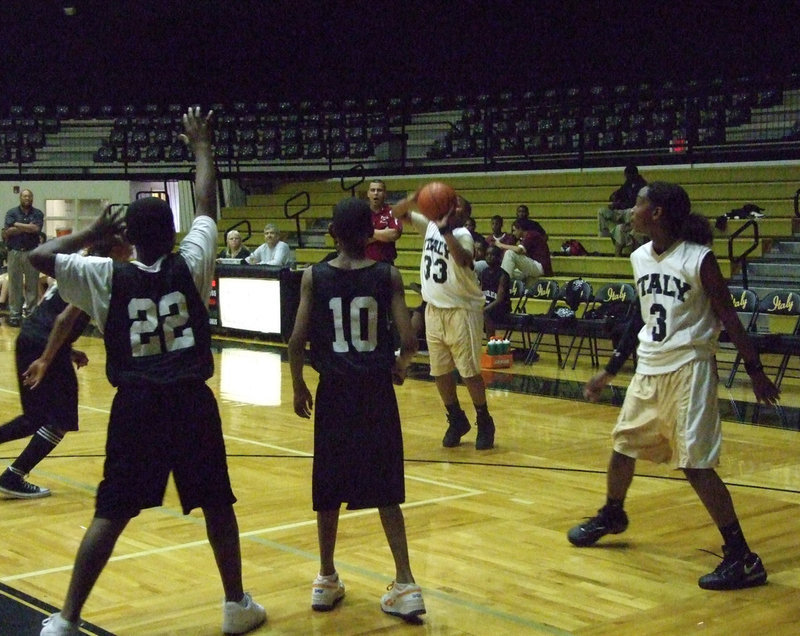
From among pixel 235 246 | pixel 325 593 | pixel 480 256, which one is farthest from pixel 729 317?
pixel 235 246

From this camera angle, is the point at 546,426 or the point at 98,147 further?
the point at 98,147

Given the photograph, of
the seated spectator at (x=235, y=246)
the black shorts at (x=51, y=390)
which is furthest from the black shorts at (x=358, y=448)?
the seated spectator at (x=235, y=246)

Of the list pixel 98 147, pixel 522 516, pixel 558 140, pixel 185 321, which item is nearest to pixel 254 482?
pixel 522 516

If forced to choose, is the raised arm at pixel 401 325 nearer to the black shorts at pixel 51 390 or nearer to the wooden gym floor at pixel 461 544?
the wooden gym floor at pixel 461 544

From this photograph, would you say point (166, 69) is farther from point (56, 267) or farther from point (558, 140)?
point (56, 267)

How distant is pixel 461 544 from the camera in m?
5.29

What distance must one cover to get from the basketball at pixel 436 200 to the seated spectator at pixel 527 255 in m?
6.04

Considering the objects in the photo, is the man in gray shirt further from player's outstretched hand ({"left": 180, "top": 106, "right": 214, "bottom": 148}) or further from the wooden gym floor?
player's outstretched hand ({"left": 180, "top": 106, "right": 214, "bottom": 148})

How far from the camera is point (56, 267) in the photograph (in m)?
3.84

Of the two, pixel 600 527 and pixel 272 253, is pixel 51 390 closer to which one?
pixel 600 527

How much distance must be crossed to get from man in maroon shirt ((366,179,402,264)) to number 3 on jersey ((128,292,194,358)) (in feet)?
8.61

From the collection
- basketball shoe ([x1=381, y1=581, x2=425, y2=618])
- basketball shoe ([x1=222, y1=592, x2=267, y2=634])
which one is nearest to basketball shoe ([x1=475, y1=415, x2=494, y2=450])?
basketball shoe ([x1=381, y1=581, x2=425, y2=618])

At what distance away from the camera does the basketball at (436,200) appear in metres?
6.66

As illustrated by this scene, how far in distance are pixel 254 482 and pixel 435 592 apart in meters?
2.30
